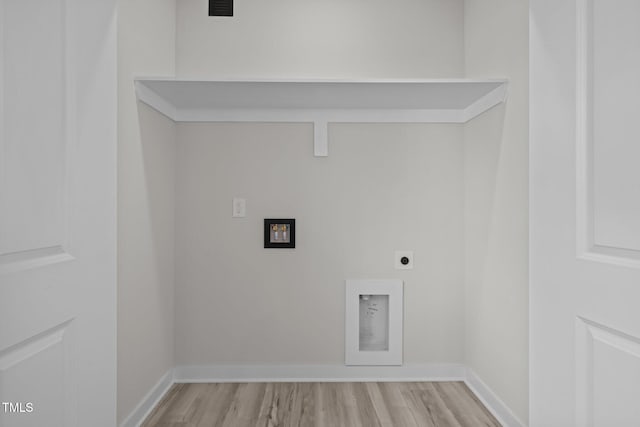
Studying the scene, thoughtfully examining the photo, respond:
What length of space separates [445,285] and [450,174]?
689 millimetres

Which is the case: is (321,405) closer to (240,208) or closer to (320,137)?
(240,208)

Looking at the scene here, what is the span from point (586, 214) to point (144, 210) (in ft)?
6.26

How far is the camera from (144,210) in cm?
229

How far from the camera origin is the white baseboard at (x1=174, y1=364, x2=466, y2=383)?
9.21 ft

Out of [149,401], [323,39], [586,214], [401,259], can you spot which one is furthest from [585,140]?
[149,401]

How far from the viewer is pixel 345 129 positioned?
111 inches

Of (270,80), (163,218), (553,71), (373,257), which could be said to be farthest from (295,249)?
(553,71)

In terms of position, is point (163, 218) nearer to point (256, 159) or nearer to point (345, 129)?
point (256, 159)

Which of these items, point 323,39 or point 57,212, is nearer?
point 57,212

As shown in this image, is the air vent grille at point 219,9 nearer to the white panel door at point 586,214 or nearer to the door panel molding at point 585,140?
the white panel door at point 586,214

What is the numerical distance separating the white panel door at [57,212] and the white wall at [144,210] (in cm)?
58

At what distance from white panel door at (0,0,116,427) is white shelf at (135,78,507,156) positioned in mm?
878

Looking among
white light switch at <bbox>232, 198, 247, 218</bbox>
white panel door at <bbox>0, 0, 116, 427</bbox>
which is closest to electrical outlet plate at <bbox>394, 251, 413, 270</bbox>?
white light switch at <bbox>232, 198, 247, 218</bbox>

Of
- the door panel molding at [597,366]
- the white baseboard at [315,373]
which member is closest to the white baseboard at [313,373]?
the white baseboard at [315,373]
